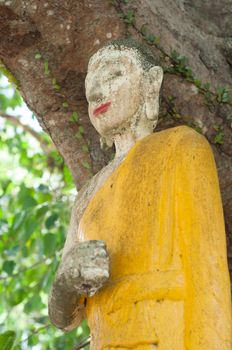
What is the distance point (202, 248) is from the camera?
118 inches

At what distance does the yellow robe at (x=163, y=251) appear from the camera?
2.88 m

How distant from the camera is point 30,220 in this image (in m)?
5.55

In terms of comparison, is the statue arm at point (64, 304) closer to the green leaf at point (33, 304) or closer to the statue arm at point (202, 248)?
the statue arm at point (202, 248)

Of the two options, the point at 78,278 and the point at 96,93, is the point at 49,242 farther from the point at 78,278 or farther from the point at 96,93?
the point at 78,278

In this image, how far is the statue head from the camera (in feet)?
11.5

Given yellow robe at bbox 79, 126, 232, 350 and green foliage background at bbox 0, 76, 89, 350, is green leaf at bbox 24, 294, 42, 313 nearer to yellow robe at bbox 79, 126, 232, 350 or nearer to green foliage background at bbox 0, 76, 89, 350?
green foliage background at bbox 0, 76, 89, 350

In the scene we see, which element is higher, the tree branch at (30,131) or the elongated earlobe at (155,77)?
the elongated earlobe at (155,77)

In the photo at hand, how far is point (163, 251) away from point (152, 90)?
0.83 meters

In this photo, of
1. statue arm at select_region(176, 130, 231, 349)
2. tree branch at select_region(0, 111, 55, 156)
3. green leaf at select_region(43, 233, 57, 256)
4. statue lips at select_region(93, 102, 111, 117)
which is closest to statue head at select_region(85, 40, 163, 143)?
statue lips at select_region(93, 102, 111, 117)

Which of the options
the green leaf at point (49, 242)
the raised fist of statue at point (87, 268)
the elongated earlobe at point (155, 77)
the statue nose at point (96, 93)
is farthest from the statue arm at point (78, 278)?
the green leaf at point (49, 242)

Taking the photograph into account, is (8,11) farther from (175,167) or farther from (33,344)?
(33,344)

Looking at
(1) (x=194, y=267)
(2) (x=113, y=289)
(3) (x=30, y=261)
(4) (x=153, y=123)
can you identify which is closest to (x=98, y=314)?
(2) (x=113, y=289)

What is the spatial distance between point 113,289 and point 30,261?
5.20 meters

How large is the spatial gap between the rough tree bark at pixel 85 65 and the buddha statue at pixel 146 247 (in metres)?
0.48
